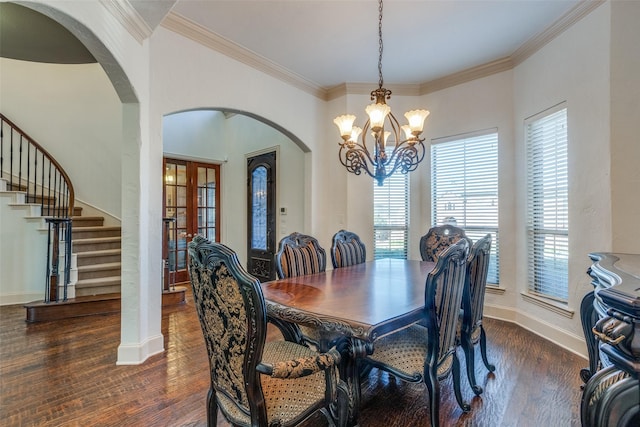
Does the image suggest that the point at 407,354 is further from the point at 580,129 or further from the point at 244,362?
the point at 580,129

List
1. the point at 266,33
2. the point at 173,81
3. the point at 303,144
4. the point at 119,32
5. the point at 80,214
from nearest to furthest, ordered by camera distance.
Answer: the point at 119,32 < the point at 173,81 < the point at 266,33 < the point at 303,144 < the point at 80,214

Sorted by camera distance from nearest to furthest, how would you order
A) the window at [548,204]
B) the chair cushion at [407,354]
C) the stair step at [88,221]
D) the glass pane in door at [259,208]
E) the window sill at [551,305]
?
the chair cushion at [407,354], the window sill at [551,305], the window at [548,204], the stair step at [88,221], the glass pane in door at [259,208]

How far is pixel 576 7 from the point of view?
2.71 metres

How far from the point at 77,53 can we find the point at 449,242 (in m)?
4.51

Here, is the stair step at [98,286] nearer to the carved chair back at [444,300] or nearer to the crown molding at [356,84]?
the crown molding at [356,84]

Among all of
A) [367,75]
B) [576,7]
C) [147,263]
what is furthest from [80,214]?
[576,7]

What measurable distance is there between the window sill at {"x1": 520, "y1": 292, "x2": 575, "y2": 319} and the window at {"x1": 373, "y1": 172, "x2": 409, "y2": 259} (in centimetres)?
154

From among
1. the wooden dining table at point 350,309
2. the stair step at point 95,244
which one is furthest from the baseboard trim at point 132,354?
the stair step at point 95,244

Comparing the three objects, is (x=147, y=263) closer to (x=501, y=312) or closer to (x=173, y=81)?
(x=173, y=81)

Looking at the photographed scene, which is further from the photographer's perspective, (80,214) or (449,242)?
(80,214)

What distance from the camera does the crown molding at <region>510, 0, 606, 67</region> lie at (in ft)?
8.70

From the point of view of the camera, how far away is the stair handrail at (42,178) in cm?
465

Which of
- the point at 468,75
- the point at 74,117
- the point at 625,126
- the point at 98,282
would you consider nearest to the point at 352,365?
the point at 625,126

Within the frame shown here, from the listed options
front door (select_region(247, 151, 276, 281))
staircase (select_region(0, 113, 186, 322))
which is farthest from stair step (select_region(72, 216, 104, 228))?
front door (select_region(247, 151, 276, 281))
